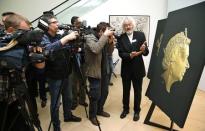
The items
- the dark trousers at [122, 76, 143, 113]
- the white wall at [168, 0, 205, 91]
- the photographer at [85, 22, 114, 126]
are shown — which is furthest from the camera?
the white wall at [168, 0, 205, 91]

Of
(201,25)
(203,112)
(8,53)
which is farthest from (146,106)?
(8,53)

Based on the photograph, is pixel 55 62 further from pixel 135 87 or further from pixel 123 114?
pixel 123 114

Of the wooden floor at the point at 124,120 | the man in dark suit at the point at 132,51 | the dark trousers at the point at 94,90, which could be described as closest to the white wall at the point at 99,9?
the wooden floor at the point at 124,120

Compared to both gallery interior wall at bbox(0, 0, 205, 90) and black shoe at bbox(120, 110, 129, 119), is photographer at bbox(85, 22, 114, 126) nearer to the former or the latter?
black shoe at bbox(120, 110, 129, 119)

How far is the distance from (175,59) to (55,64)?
1127mm

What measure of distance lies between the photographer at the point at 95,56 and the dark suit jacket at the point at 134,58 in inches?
11.9

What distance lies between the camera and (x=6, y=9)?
Result: 18.9 ft

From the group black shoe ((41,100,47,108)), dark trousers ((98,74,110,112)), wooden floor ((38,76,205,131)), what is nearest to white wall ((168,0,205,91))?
wooden floor ((38,76,205,131))

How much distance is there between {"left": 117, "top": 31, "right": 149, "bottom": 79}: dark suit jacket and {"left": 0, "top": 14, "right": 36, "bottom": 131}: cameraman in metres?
1.26

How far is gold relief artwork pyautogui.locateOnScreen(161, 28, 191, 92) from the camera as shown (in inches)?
71.0

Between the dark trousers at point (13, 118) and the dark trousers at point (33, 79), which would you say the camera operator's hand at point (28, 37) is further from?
the dark trousers at point (33, 79)

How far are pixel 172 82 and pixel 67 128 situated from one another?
1.39m

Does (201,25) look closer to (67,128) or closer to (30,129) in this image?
(30,129)

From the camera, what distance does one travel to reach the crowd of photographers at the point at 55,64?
4.32 ft
